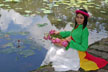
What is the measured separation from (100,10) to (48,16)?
2492mm

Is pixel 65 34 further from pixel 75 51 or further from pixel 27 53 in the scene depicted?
pixel 27 53

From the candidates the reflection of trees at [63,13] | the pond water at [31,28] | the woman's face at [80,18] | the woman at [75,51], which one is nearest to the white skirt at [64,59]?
the woman at [75,51]

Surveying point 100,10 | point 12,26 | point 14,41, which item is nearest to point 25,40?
point 14,41

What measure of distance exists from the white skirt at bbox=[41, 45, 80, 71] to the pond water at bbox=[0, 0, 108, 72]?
25.1 inches

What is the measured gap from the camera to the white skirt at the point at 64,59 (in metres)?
2.71

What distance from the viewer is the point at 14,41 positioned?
4.04 m

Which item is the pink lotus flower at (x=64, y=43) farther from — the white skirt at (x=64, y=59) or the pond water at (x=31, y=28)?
the pond water at (x=31, y=28)

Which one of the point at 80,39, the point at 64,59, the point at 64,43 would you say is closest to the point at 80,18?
the point at 80,39

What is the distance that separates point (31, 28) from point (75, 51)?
7.91 feet

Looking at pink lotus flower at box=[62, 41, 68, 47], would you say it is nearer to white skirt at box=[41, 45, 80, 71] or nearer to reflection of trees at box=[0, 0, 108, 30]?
white skirt at box=[41, 45, 80, 71]

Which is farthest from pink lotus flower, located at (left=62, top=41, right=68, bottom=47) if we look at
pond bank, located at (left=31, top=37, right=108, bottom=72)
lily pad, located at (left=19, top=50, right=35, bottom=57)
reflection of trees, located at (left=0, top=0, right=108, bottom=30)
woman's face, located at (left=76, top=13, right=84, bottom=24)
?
reflection of trees, located at (left=0, top=0, right=108, bottom=30)

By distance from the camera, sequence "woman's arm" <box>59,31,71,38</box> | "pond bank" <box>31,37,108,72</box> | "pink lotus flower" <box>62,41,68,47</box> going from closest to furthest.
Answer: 1. "pink lotus flower" <box>62,41,68,47</box>
2. "woman's arm" <box>59,31,71,38</box>
3. "pond bank" <box>31,37,108,72</box>

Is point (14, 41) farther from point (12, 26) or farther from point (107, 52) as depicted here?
point (107, 52)

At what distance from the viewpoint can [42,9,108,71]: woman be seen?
2.58m
